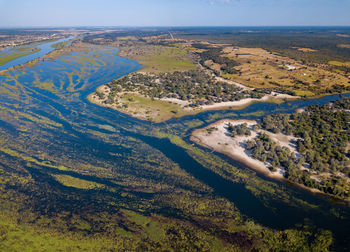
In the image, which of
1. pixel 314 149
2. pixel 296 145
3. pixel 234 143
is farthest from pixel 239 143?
pixel 314 149

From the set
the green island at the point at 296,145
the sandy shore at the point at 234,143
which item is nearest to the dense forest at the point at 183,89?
the sandy shore at the point at 234,143

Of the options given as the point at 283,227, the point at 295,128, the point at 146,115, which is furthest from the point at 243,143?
the point at 146,115

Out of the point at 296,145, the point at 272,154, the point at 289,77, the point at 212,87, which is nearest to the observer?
the point at 272,154

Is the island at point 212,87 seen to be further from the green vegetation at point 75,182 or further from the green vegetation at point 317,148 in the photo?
the green vegetation at point 75,182

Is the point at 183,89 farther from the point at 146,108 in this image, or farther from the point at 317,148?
the point at 317,148

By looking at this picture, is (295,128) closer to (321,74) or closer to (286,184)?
(286,184)
